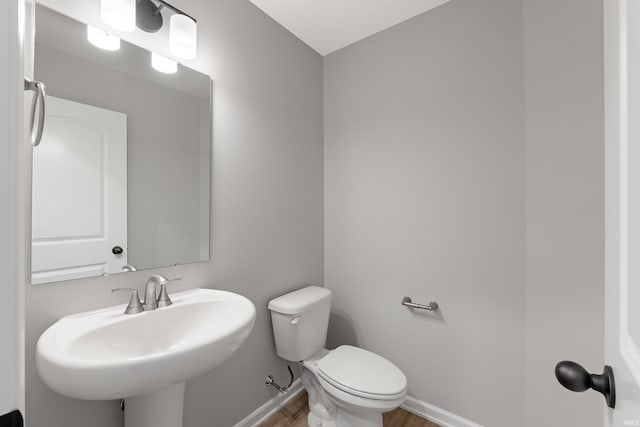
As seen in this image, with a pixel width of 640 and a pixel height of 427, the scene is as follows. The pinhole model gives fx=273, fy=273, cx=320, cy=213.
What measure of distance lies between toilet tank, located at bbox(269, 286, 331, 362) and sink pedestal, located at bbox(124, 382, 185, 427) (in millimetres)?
626

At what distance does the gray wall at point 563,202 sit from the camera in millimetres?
1128

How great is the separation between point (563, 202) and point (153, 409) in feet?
5.96

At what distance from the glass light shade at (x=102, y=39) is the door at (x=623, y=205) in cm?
145

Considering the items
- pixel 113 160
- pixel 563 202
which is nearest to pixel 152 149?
pixel 113 160

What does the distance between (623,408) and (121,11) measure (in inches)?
65.7

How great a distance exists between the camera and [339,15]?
5.34 ft

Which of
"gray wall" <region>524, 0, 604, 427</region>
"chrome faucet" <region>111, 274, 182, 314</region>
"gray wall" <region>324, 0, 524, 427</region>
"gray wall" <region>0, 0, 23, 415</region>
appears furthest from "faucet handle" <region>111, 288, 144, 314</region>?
"gray wall" <region>524, 0, 604, 427</region>

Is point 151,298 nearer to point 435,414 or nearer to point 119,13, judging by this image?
point 119,13

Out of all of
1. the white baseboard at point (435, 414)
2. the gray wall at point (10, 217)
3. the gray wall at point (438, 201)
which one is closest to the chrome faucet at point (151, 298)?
the gray wall at point (10, 217)

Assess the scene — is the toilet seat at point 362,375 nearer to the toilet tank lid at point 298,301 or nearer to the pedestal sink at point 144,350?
the toilet tank lid at point 298,301

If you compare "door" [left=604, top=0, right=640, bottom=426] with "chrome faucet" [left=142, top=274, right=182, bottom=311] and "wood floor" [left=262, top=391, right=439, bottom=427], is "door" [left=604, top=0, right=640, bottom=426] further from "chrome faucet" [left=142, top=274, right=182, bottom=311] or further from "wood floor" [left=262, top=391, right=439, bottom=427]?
"wood floor" [left=262, top=391, right=439, bottom=427]

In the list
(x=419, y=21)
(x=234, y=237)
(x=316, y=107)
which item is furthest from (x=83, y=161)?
(x=419, y=21)

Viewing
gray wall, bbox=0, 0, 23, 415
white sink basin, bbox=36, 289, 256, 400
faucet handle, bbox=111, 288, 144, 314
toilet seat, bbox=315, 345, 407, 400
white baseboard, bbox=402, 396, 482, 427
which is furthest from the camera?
white baseboard, bbox=402, 396, 482, 427

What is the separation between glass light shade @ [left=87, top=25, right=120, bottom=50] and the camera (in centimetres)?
99
